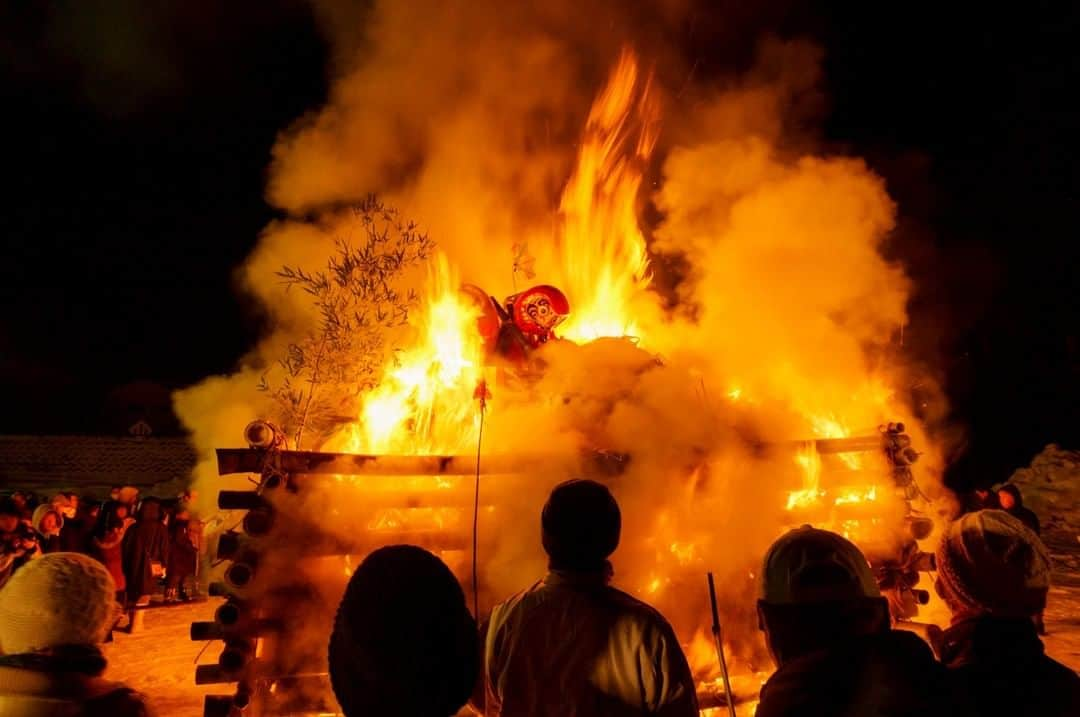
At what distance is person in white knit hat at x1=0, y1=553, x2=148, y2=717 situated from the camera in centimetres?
191

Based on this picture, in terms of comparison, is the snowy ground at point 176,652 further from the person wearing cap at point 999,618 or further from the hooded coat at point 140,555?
the person wearing cap at point 999,618

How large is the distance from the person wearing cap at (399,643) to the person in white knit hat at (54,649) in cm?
85

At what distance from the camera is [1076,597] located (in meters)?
11.7

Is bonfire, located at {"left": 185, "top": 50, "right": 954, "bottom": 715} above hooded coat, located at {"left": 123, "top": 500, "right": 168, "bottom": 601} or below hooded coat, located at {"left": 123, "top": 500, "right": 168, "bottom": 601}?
above

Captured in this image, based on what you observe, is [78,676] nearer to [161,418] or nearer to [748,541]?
[748,541]

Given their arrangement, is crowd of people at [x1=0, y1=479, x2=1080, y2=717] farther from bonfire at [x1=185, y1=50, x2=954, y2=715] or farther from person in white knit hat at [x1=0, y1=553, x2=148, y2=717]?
bonfire at [x1=185, y1=50, x2=954, y2=715]

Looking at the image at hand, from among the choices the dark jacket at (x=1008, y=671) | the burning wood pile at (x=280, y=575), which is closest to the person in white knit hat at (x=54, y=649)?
the dark jacket at (x=1008, y=671)

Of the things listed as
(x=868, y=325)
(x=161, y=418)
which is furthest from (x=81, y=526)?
(x=161, y=418)

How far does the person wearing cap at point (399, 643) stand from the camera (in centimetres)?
161

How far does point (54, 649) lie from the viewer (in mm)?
1953

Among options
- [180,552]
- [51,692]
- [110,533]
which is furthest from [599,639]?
[180,552]

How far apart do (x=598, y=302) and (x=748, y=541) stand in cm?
457

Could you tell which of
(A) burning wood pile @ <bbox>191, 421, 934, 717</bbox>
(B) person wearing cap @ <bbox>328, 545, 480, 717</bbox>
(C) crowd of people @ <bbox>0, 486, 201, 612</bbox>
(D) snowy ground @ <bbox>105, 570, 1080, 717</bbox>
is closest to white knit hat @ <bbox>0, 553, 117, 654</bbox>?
(B) person wearing cap @ <bbox>328, 545, 480, 717</bbox>

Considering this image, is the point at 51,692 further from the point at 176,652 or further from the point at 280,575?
the point at 176,652
